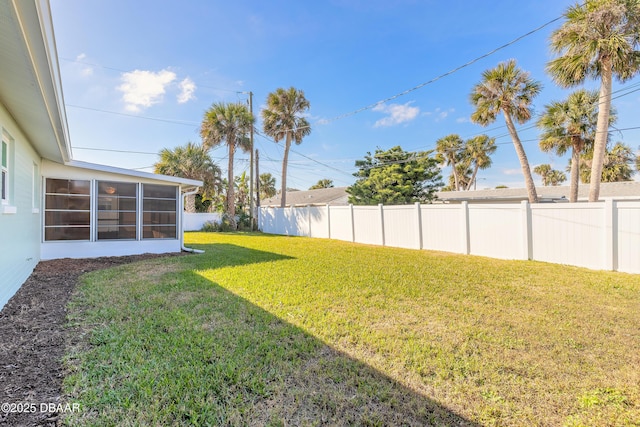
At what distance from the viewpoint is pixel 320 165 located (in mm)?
24953

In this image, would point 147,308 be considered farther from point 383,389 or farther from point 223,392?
point 383,389

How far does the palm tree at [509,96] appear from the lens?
37.7 ft

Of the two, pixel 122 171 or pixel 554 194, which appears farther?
pixel 554 194

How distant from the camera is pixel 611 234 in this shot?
6316 millimetres

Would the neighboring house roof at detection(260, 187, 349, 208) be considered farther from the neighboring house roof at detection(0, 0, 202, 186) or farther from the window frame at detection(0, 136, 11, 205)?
the window frame at detection(0, 136, 11, 205)

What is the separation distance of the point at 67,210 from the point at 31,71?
272 inches

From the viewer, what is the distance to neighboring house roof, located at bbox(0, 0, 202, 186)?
2.12 m

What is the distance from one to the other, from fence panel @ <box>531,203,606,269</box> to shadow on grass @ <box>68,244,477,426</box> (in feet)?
23.6

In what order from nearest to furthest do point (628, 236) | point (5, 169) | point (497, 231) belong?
point (5, 169), point (628, 236), point (497, 231)

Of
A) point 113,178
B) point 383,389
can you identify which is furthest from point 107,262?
point 383,389

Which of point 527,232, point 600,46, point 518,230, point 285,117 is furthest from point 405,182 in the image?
point 285,117

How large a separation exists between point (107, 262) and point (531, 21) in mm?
13930

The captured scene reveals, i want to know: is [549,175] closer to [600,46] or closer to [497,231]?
[600,46]

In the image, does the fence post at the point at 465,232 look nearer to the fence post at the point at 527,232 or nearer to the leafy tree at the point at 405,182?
the fence post at the point at 527,232
